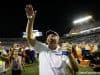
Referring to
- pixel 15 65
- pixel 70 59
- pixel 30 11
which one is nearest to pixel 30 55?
pixel 15 65

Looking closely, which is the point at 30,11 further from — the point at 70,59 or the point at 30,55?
the point at 30,55

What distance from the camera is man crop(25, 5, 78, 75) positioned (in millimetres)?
4746

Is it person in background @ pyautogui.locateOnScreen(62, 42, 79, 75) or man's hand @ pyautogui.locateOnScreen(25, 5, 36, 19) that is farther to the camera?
man's hand @ pyautogui.locateOnScreen(25, 5, 36, 19)

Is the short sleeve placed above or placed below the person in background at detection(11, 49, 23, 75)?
above

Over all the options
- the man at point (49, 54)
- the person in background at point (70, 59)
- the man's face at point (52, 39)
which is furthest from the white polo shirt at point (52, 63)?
the person in background at point (70, 59)

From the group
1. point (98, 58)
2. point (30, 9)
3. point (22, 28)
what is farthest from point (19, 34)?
point (30, 9)

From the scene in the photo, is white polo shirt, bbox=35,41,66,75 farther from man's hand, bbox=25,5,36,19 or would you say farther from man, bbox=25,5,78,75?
man's hand, bbox=25,5,36,19

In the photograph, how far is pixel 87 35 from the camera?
44.7m

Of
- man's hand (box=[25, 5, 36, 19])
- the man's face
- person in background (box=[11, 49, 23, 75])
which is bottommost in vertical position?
person in background (box=[11, 49, 23, 75])

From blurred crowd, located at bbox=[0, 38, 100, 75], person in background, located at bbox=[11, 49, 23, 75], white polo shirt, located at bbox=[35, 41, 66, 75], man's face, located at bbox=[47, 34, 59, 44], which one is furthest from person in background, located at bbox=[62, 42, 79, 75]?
person in background, located at bbox=[11, 49, 23, 75]

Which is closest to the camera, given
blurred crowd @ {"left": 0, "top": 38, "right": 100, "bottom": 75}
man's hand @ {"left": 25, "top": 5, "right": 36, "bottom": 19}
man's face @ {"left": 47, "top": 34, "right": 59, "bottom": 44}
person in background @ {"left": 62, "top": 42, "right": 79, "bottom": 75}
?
person in background @ {"left": 62, "top": 42, "right": 79, "bottom": 75}

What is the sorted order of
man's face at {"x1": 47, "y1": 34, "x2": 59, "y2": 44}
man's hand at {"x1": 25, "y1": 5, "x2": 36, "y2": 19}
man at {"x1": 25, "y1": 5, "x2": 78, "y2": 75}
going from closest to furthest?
man's hand at {"x1": 25, "y1": 5, "x2": 36, "y2": 19} < man at {"x1": 25, "y1": 5, "x2": 78, "y2": 75} < man's face at {"x1": 47, "y1": 34, "x2": 59, "y2": 44}

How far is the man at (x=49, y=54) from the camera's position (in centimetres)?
475

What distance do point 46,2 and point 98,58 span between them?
55.0m
